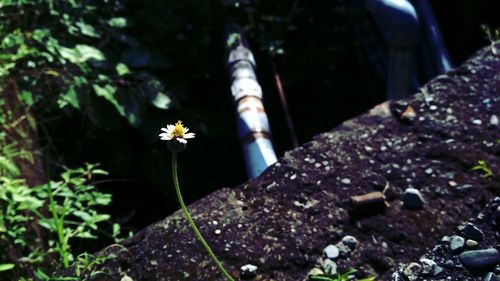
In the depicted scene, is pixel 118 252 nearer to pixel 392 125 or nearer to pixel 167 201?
pixel 392 125

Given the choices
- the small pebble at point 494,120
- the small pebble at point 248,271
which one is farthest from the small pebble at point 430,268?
the small pebble at point 494,120

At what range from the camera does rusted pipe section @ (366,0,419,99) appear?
10.1 feet

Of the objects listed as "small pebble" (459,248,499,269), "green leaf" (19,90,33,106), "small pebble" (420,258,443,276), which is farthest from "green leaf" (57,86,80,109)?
"small pebble" (459,248,499,269)

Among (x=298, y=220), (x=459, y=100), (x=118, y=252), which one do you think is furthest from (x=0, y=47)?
(x=459, y=100)

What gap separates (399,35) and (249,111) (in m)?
0.69

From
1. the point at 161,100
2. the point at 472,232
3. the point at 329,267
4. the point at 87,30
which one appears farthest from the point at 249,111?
the point at 472,232

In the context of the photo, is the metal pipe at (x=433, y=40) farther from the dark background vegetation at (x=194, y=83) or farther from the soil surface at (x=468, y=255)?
the soil surface at (x=468, y=255)

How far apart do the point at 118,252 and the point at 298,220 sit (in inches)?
23.4

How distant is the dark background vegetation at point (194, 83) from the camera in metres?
3.54

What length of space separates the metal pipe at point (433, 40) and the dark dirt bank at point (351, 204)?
74 centimetres

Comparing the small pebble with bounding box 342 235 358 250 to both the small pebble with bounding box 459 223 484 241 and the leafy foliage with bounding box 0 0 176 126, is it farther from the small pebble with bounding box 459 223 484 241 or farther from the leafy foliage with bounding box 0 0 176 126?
the leafy foliage with bounding box 0 0 176 126

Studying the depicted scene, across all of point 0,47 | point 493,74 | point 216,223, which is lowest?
point 216,223

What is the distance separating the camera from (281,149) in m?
4.09

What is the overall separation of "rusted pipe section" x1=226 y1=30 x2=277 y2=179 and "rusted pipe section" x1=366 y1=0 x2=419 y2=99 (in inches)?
23.9
